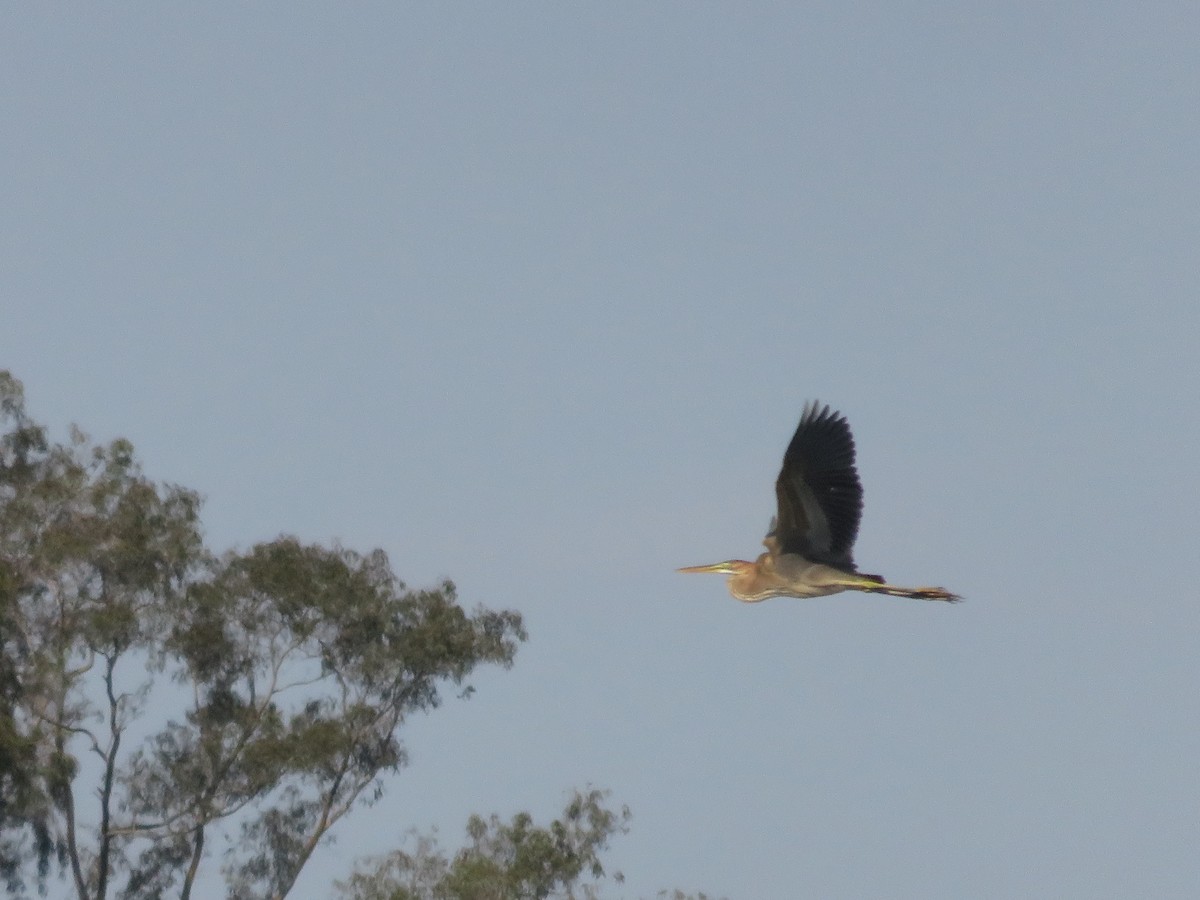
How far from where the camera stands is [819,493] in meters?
13.0

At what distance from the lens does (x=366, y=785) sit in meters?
22.3

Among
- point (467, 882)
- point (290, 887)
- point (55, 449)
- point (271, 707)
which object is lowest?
point (467, 882)

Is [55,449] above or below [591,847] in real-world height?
above

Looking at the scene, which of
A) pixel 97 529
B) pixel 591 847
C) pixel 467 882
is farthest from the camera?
pixel 97 529

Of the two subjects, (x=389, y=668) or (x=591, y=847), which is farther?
(x=389, y=668)

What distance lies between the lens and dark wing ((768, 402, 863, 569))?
12852 millimetres

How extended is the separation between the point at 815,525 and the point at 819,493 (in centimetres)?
22

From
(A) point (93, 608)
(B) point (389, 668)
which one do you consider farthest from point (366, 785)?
(A) point (93, 608)

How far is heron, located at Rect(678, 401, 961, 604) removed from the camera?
12.9m

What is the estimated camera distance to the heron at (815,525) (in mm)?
12859

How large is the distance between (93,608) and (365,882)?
3.91 m

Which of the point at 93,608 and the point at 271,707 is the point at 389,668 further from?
the point at 93,608

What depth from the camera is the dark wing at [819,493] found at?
506 inches

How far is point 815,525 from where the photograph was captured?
13.1 meters
